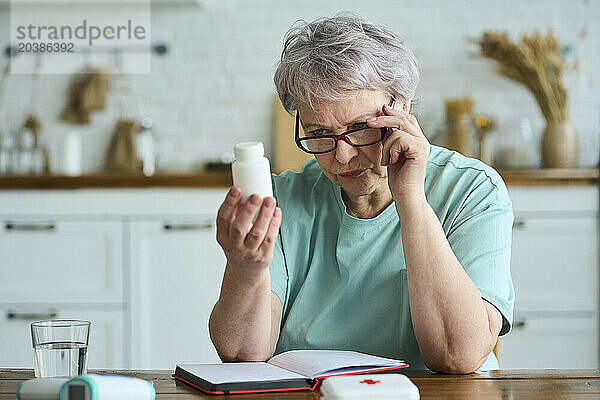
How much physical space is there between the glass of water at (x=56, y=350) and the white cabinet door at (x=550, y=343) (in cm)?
219

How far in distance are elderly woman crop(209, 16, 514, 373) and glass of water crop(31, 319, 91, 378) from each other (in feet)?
0.84

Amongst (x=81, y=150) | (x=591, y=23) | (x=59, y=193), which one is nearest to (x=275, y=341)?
(x=59, y=193)

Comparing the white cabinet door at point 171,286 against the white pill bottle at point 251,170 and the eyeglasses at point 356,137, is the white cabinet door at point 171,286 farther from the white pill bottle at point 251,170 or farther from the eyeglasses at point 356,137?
the white pill bottle at point 251,170

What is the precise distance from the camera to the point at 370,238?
1.54 metres

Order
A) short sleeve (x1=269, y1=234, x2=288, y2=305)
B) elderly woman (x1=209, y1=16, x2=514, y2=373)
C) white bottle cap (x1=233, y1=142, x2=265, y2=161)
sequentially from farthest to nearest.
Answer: short sleeve (x1=269, y1=234, x2=288, y2=305), elderly woman (x1=209, y1=16, x2=514, y2=373), white bottle cap (x1=233, y1=142, x2=265, y2=161)

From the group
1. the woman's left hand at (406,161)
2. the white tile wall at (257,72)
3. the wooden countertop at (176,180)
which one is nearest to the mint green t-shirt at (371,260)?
the woman's left hand at (406,161)

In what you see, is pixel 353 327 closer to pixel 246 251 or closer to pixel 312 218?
pixel 312 218

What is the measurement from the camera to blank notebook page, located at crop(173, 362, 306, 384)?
3.59 feet

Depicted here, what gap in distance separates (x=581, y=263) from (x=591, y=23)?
1.20m

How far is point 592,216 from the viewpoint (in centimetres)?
299

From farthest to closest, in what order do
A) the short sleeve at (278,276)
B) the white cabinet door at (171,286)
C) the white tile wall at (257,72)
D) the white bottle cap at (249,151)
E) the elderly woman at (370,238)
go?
the white tile wall at (257,72) → the white cabinet door at (171,286) → the short sleeve at (278,276) → the elderly woman at (370,238) → the white bottle cap at (249,151)

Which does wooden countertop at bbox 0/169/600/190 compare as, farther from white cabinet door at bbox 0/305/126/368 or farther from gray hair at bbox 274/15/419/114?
gray hair at bbox 274/15/419/114

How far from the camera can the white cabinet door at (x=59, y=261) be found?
9.90 ft

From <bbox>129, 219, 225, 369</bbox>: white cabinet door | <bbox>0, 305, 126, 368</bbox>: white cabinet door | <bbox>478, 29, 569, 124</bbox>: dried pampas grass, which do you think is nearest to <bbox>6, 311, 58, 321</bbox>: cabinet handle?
<bbox>0, 305, 126, 368</bbox>: white cabinet door
